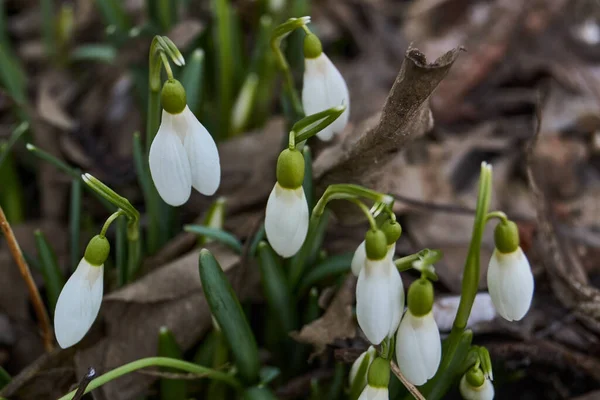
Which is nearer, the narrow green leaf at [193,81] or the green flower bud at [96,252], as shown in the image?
the green flower bud at [96,252]

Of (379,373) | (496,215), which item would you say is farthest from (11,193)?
(496,215)

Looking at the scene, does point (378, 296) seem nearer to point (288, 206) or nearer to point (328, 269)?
point (288, 206)

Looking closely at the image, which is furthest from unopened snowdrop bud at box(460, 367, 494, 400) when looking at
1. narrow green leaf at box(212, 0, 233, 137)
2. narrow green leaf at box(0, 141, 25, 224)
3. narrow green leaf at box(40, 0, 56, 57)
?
narrow green leaf at box(40, 0, 56, 57)

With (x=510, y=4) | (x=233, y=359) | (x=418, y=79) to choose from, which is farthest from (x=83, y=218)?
(x=510, y=4)

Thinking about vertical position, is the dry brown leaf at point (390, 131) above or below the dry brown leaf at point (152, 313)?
above

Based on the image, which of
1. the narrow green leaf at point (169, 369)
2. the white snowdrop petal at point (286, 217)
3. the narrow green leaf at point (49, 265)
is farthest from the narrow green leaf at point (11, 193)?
the white snowdrop petal at point (286, 217)

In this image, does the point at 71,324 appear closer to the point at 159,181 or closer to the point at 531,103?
the point at 159,181

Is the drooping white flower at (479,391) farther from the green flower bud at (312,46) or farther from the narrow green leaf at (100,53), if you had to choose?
the narrow green leaf at (100,53)
